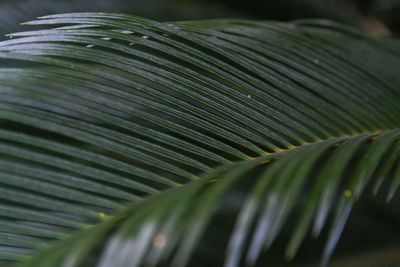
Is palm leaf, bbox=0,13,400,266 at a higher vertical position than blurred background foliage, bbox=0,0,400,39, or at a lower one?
lower

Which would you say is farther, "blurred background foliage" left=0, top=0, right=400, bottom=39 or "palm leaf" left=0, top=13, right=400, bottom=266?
"blurred background foliage" left=0, top=0, right=400, bottom=39

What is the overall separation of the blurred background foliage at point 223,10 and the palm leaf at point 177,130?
23.1 inches

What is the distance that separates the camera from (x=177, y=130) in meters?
0.61

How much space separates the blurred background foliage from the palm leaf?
1.93ft

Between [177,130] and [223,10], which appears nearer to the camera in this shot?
[177,130]

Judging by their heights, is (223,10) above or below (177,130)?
above

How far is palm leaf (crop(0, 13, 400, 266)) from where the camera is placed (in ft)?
1.46

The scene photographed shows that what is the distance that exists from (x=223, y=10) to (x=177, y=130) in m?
1.24

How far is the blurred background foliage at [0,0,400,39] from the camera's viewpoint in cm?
125

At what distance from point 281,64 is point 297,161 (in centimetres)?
31

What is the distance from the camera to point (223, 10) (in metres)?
1.75

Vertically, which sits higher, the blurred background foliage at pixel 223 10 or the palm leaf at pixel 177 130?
the blurred background foliage at pixel 223 10

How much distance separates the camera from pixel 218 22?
0.85 m

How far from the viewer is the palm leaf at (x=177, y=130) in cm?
45
